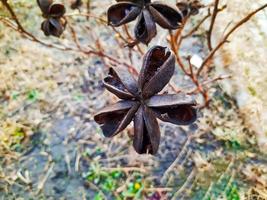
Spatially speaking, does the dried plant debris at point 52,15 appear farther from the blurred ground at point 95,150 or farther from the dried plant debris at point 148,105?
the blurred ground at point 95,150

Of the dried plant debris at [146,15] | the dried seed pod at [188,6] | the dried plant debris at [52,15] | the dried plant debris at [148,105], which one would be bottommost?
the dried plant debris at [148,105]

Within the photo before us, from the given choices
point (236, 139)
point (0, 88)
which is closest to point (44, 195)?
point (0, 88)

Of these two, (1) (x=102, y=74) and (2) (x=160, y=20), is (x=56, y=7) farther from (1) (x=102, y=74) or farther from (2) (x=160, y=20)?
(1) (x=102, y=74)

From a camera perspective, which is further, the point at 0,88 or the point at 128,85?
the point at 0,88

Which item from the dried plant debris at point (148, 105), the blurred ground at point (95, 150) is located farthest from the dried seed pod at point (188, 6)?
the blurred ground at point (95, 150)

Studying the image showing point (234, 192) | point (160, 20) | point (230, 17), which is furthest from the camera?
point (230, 17)

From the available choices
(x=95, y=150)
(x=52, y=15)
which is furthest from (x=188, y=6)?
(x=95, y=150)
